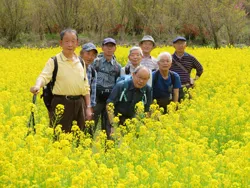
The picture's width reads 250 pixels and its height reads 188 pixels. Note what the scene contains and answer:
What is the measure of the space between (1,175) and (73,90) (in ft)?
6.21

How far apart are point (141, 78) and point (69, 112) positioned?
105cm

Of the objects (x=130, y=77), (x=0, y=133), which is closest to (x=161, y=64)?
(x=130, y=77)

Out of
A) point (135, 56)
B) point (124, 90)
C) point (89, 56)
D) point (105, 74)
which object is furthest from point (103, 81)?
point (124, 90)

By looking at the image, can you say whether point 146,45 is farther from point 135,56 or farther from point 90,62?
point 90,62

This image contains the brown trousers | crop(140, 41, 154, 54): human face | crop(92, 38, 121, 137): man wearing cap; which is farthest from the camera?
crop(140, 41, 154, 54): human face

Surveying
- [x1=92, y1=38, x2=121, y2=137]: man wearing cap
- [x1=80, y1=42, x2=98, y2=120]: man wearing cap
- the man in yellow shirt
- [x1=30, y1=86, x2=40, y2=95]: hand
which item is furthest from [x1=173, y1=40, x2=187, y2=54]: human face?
[x1=30, y1=86, x2=40, y2=95]: hand

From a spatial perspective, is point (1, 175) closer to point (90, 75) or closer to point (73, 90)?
point (73, 90)

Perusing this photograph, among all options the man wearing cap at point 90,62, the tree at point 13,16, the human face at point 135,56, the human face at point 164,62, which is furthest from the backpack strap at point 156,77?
the tree at point 13,16

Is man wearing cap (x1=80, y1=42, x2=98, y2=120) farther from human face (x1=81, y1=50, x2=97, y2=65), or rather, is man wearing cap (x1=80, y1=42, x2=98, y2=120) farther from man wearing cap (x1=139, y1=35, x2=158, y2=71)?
man wearing cap (x1=139, y1=35, x2=158, y2=71)

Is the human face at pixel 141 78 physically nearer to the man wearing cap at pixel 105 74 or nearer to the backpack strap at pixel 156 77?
the backpack strap at pixel 156 77

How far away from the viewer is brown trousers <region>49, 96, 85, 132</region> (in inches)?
242

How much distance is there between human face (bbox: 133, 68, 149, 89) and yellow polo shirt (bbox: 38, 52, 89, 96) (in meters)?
0.70

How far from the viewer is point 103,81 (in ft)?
24.4

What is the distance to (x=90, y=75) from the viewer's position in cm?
711
